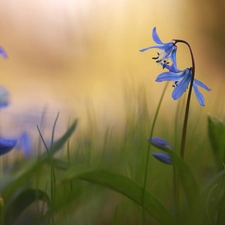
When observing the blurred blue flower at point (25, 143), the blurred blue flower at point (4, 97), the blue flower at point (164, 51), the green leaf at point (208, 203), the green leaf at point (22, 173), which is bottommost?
the green leaf at point (208, 203)

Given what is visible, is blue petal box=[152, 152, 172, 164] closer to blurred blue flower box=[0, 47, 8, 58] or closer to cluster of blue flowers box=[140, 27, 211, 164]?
cluster of blue flowers box=[140, 27, 211, 164]

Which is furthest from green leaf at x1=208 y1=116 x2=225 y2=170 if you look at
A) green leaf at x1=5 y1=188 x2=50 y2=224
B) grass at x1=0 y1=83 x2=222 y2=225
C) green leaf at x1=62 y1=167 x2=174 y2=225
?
green leaf at x1=5 y1=188 x2=50 y2=224

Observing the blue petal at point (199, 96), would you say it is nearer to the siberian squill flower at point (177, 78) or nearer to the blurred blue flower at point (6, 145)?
the siberian squill flower at point (177, 78)

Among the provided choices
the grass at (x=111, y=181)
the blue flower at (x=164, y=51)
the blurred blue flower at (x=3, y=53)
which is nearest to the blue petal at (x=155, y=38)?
the blue flower at (x=164, y=51)

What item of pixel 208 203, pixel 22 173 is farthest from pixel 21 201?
pixel 208 203

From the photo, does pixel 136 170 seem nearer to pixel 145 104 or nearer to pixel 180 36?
pixel 145 104

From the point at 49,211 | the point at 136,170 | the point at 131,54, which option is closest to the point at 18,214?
the point at 49,211

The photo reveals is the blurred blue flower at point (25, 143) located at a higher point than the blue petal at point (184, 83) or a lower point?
lower
